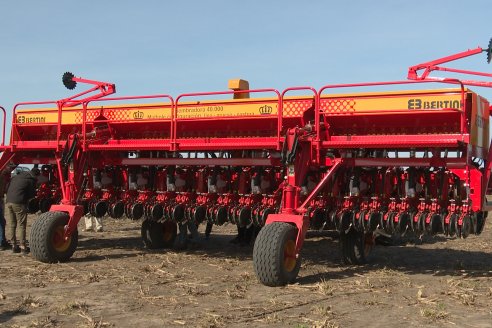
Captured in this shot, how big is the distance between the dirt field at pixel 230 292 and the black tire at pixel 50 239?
20 cm

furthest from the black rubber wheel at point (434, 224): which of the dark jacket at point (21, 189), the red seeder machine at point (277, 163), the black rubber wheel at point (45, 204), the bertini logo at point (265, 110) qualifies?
the black rubber wheel at point (45, 204)

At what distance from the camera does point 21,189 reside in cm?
1034

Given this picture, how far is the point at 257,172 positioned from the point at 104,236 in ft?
18.6

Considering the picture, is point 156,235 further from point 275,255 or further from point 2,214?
point 275,255

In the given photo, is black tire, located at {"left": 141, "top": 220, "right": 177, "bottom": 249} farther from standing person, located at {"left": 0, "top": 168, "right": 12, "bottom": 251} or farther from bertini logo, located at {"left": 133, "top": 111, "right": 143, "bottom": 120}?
standing person, located at {"left": 0, "top": 168, "right": 12, "bottom": 251}

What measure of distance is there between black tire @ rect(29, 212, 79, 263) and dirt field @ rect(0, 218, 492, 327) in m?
0.20

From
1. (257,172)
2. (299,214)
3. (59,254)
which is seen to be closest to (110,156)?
(59,254)

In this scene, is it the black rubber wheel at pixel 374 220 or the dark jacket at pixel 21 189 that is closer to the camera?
the black rubber wheel at pixel 374 220

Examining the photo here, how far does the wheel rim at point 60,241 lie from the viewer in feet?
30.7

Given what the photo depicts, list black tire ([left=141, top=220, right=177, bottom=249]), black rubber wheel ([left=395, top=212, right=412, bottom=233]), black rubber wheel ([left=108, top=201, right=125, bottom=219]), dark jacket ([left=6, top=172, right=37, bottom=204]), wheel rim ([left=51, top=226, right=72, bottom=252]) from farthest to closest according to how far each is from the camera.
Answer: black tire ([left=141, top=220, right=177, bottom=249]) → dark jacket ([left=6, top=172, right=37, bottom=204]) → black rubber wheel ([left=108, top=201, right=125, bottom=219]) → wheel rim ([left=51, top=226, right=72, bottom=252]) → black rubber wheel ([left=395, top=212, right=412, bottom=233])

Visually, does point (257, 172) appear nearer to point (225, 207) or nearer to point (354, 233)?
point (225, 207)

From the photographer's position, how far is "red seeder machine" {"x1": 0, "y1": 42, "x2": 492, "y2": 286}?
776cm

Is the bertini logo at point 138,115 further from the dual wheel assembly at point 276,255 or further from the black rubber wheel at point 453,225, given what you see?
the black rubber wheel at point 453,225

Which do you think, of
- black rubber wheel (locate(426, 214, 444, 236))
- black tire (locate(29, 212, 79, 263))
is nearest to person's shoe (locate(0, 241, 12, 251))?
black tire (locate(29, 212, 79, 263))
